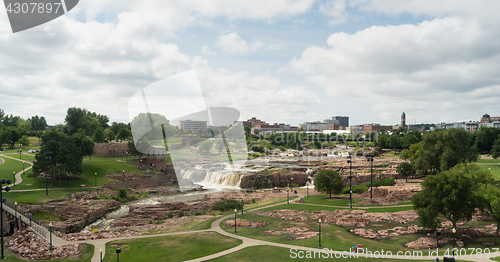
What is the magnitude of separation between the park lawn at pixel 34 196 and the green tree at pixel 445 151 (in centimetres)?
5772

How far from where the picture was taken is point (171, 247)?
78.6ft

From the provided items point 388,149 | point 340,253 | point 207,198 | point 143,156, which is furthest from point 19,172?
point 388,149

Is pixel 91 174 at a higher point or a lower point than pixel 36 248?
higher

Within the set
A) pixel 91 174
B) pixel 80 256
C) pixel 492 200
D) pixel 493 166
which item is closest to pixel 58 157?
pixel 91 174

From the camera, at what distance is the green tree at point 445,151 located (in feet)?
162

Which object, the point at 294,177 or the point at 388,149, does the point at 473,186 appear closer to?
the point at 294,177

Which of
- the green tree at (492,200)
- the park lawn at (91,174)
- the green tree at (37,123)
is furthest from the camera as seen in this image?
the green tree at (37,123)

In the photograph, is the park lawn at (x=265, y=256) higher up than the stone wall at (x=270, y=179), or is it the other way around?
the park lawn at (x=265, y=256)

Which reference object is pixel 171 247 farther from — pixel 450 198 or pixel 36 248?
pixel 450 198

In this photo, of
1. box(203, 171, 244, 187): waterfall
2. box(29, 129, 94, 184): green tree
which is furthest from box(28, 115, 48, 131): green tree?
box(203, 171, 244, 187): waterfall

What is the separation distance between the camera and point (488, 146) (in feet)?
301

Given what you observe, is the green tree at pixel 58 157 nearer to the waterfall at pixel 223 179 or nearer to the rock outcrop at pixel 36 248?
the rock outcrop at pixel 36 248

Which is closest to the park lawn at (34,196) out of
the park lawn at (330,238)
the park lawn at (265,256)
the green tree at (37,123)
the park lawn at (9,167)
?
the park lawn at (9,167)

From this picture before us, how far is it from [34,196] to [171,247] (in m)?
28.7
